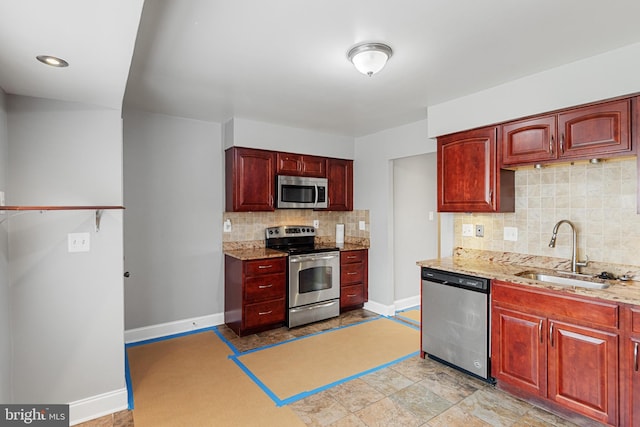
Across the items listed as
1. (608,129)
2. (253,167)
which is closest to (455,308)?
(608,129)

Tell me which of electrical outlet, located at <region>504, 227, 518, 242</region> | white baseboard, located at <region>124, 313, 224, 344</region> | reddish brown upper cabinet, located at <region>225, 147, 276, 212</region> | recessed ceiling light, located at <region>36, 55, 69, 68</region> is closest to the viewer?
recessed ceiling light, located at <region>36, 55, 69, 68</region>

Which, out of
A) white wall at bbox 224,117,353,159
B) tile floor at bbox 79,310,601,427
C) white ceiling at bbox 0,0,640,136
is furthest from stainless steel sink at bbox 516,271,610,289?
white wall at bbox 224,117,353,159

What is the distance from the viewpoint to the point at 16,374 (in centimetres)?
214

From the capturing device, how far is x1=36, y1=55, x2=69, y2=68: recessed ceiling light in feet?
5.52

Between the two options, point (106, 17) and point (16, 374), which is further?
point (16, 374)

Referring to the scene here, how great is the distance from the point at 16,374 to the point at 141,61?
2247 millimetres

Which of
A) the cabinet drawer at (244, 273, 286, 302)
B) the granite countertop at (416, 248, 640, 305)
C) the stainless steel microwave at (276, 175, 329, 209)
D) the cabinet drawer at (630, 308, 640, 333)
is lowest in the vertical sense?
the cabinet drawer at (244, 273, 286, 302)

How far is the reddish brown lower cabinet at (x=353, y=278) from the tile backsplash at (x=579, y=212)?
6.01ft

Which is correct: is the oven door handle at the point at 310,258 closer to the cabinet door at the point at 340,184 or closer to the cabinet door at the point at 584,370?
the cabinet door at the point at 340,184

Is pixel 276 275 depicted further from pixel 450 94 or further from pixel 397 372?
pixel 450 94

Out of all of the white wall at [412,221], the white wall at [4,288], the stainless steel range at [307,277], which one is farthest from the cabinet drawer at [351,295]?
the white wall at [4,288]

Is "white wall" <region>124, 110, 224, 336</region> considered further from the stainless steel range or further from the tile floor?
the tile floor

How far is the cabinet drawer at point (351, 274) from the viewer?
4469mm

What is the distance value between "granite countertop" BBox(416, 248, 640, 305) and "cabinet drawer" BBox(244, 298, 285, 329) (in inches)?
69.6
